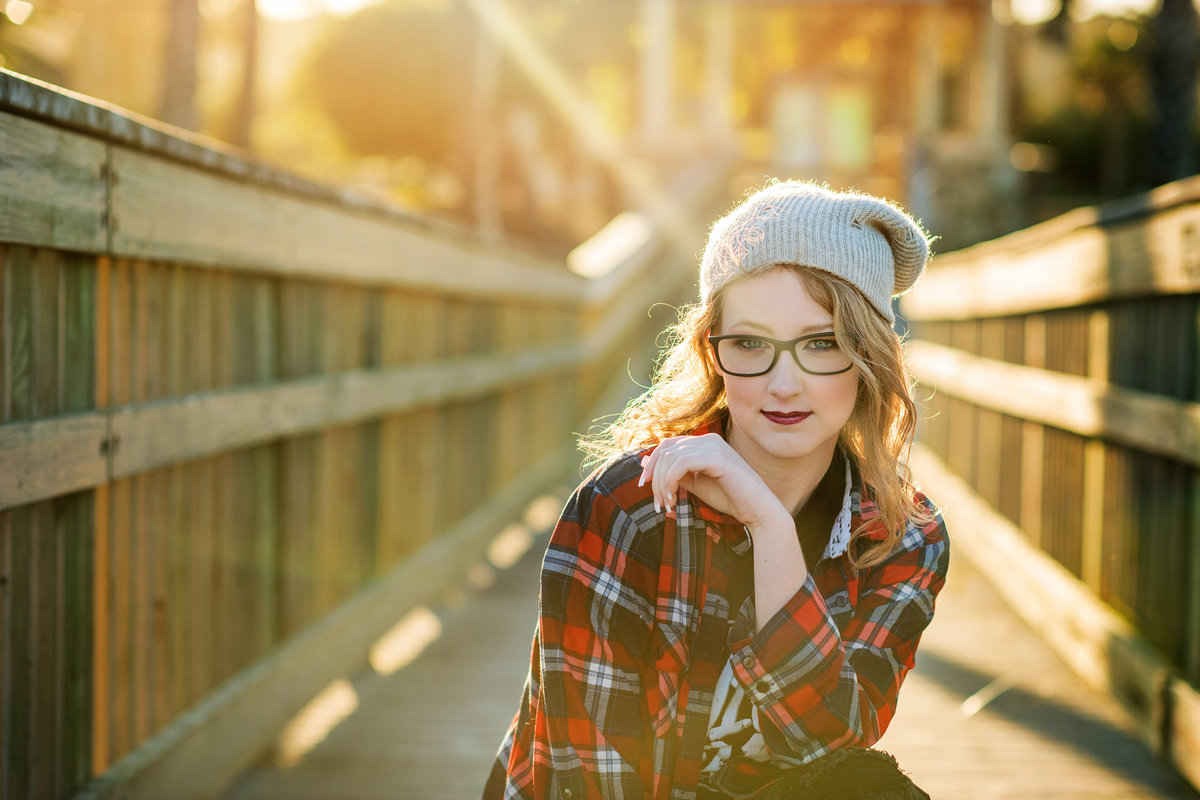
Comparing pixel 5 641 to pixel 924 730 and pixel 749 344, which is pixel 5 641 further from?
pixel 924 730

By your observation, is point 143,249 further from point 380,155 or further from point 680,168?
point 380,155

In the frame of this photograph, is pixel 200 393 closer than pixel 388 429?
Yes

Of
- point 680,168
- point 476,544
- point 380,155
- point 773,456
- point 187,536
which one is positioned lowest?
point 476,544

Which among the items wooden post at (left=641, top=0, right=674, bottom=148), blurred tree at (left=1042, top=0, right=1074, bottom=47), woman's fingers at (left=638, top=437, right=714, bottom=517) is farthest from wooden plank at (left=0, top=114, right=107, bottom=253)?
wooden post at (left=641, top=0, right=674, bottom=148)

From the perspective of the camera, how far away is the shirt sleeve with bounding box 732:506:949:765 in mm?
2004

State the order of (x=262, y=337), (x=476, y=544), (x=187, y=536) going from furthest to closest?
1. (x=476, y=544)
2. (x=262, y=337)
3. (x=187, y=536)

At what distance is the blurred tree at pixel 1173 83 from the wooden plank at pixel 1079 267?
9.38m

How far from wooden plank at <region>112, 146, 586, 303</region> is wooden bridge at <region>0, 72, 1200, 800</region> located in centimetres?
1

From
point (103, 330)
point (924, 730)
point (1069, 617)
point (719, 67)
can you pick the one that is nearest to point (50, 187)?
point (103, 330)

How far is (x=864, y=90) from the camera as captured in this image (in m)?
27.9

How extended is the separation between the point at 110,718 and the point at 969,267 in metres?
5.65

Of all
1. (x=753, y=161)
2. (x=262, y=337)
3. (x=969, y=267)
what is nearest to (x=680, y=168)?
(x=753, y=161)

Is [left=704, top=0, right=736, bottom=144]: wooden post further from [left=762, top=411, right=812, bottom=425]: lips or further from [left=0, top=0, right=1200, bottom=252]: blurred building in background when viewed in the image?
[left=762, top=411, right=812, bottom=425]: lips

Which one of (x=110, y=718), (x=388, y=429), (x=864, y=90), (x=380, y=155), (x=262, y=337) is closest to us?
(x=110, y=718)
